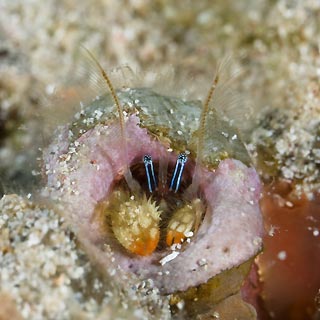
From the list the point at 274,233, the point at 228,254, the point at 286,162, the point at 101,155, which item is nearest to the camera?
the point at 228,254

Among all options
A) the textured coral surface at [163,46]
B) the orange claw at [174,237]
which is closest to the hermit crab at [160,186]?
the orange claw at [174,237]

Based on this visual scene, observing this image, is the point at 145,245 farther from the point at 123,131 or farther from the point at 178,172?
the point at 123,131

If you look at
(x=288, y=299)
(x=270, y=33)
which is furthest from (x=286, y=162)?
(x=270, y=33)

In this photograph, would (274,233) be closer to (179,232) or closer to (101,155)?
(179,232)

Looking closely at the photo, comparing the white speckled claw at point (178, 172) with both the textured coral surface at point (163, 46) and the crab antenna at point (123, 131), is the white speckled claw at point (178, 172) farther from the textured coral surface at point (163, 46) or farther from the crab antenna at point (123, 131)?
the textured coral surface at point (163, 46)

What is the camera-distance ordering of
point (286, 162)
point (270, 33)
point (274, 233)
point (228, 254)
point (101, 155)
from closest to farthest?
point (228, 254)
point (101, 155)
point (274, 233)
point (286, 162)
point (270, 33)

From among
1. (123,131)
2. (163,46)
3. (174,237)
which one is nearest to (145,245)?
(174,237)
